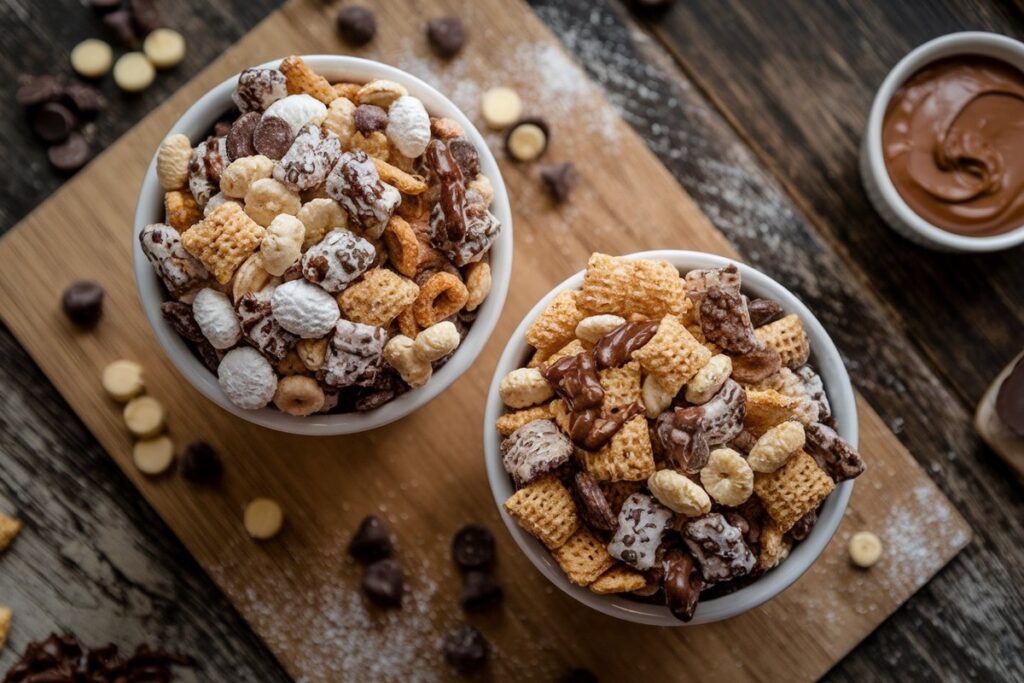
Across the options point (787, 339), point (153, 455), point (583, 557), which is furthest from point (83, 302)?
point (787, 339)

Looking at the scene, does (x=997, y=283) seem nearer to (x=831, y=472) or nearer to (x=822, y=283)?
(x=822, y=283)

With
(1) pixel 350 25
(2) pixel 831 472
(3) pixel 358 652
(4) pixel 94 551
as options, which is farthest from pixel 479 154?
(4) pixel 94 551

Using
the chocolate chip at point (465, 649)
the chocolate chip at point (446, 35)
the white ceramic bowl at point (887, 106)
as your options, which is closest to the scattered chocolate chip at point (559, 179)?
the chocolate chip at point (446, 35)

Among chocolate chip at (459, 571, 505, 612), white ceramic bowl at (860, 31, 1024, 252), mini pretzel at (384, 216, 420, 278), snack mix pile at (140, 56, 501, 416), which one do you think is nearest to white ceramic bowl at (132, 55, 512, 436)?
snack mix pile at (140, 56, 501, 416)

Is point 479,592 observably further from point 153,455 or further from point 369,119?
point 369,119

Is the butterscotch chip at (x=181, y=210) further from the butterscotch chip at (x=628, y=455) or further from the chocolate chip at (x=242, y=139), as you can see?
the butterscotch chip at (x=628, y=455)
